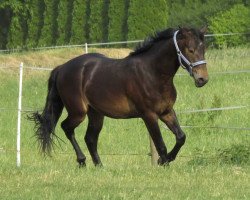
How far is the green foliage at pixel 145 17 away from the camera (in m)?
34.4

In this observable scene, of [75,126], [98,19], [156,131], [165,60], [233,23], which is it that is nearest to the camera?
[156,131]

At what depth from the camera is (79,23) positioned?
37.9 meters

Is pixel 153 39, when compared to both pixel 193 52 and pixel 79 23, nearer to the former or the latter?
pixel 193 52

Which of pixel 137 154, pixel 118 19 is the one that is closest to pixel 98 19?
pixel 118 19

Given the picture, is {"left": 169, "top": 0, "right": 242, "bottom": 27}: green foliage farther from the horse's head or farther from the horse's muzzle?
the horse's muzzle

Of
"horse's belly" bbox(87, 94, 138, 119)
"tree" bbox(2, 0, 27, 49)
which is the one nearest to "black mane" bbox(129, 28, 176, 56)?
"horse's belly" bbox(87, 94, 138, 119)

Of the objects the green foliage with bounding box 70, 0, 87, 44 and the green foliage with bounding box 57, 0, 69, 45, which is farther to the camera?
the green foliage with bounding box 57, 0, 69, 45

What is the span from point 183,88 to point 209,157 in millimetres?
8428

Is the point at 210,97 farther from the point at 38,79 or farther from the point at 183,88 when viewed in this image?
the point at 38,79

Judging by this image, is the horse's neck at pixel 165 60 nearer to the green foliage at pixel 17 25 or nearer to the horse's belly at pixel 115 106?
the horse's belly at pixel 115 106

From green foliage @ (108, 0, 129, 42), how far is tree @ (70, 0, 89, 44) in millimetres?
1883

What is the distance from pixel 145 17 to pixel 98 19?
3.52 m

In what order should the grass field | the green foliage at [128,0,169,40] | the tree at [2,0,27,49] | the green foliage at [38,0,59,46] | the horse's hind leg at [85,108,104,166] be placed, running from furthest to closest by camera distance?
the tree at [2,0,27,49] → the green foliage at [38,0,59,46] → the green foliage at [128,0,169,40] → the horse's hind leg at [85,108,104,166] → the grass field

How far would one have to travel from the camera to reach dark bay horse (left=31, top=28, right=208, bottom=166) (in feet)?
30.5
